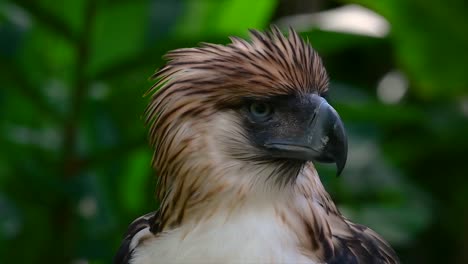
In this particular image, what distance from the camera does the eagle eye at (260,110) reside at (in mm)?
2402

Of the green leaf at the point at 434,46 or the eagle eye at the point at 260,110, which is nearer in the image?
the eagle eye at the point at 260,110

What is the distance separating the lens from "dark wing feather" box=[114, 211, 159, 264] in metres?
2.54

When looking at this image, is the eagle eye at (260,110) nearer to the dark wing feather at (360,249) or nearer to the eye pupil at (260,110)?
the eye pupil at (260,110)

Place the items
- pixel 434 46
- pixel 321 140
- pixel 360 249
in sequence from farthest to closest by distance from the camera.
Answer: pixel 434 46 < pixel 360 249 < pixel 321 140

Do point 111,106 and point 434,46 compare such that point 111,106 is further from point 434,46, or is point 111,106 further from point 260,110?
point 260,110

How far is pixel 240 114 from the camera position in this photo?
7.91ft

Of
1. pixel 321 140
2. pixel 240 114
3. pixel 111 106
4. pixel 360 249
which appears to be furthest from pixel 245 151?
pixel 111 106

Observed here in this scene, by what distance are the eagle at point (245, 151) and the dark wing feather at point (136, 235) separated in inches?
2.8

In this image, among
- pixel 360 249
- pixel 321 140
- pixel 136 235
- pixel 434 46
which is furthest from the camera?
pixel 434 46

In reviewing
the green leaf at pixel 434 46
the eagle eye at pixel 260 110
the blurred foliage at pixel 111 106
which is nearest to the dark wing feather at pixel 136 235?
the eagle eye at pixel 260 110

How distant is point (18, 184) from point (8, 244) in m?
0.26

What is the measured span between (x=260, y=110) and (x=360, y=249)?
0.40 m

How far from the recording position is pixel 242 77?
2348 mm

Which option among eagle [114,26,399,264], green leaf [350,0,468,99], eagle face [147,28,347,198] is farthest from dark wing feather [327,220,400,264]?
green leaf [350,0,468,99]
